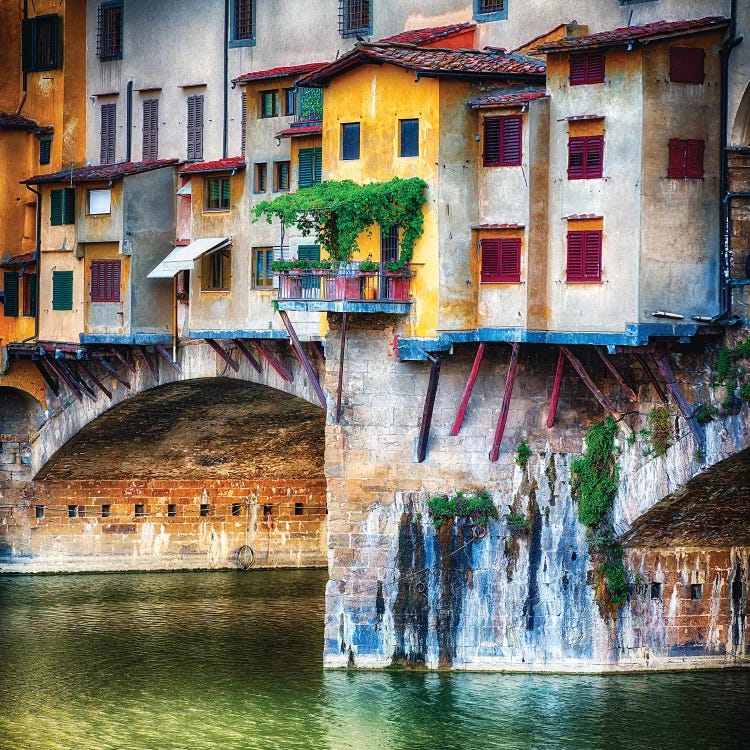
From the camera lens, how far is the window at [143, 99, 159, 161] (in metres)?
50.8

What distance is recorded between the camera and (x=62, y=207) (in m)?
51.7

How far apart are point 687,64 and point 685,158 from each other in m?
1.72

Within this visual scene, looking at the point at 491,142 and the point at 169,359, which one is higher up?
the point at 491,142

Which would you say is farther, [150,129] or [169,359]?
[150,129]

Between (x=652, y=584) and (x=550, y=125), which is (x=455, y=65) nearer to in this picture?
(x=550, y=125)

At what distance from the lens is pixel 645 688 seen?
3862 cm

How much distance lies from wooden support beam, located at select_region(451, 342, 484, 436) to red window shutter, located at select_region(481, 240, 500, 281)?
1340 mm

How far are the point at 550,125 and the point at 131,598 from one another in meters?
19.3

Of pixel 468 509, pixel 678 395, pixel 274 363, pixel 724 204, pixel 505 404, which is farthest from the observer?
pixel 274 363

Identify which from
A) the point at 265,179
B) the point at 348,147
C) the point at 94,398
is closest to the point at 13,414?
the point at 94,398

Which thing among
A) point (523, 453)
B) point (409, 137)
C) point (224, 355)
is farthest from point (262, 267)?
point (523, 453)

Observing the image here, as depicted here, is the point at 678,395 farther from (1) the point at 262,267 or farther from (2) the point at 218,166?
(2) the point at 218,166

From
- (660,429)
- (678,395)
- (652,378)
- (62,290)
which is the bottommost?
(660,429)

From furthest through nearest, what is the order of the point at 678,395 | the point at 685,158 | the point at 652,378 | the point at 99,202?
1. the point at 99,202
2. the point at 652,378
3. the point at 678,395
4. the point at 685,158
